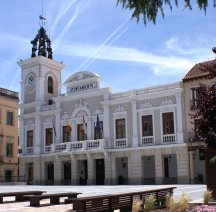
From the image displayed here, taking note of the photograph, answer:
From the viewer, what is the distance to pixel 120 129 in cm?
3806

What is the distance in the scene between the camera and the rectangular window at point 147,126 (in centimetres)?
3634

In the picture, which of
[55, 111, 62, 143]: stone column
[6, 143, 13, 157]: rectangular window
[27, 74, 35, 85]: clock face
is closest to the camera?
[55, 111, 62, 143]: stone column

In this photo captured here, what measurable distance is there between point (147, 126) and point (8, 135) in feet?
63.0

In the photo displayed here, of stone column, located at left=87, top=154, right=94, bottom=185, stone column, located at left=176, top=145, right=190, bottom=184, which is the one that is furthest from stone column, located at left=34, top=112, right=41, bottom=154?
stone column, located at left=176, top=145, right=190, bottom=184

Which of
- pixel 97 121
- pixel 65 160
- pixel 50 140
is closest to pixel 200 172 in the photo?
pixel 97 121

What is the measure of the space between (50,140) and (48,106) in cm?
356

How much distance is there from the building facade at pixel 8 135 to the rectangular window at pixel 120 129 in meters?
14.4

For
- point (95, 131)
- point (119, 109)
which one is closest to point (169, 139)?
point (119, 109)

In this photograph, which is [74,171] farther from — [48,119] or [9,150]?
[9,150]

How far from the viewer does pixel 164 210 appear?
41.1 feet

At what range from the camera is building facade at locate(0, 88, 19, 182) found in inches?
1826

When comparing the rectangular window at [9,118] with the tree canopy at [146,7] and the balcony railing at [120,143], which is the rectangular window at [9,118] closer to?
the balcony railing at [120,143]

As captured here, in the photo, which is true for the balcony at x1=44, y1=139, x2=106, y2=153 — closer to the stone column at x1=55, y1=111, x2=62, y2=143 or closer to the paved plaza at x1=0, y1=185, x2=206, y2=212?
the stone column at x1=55, y1=111, x2=62, y2=143

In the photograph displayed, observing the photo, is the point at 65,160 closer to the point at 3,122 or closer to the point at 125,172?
the point at 125,172
